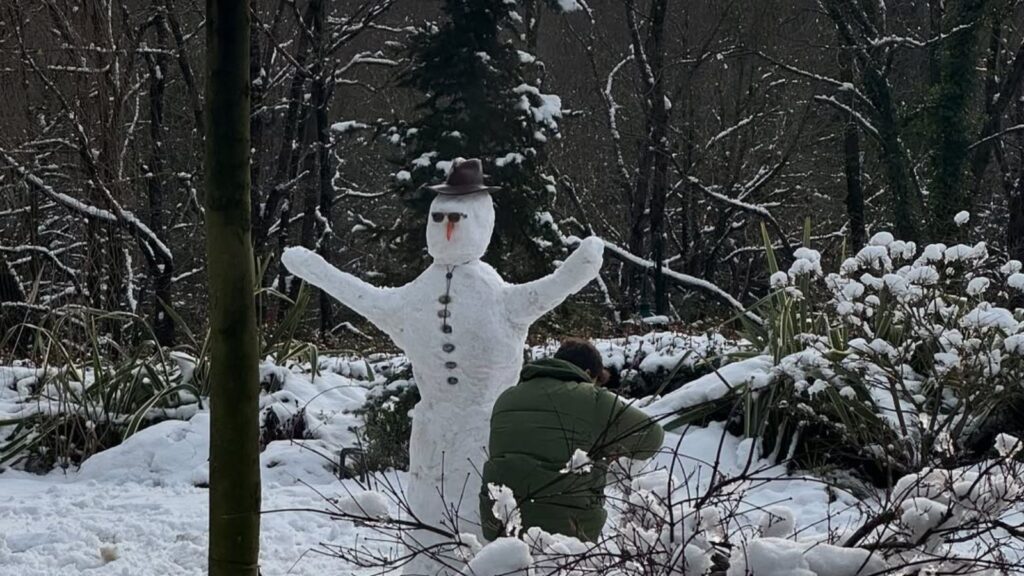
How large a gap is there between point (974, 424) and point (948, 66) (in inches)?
349

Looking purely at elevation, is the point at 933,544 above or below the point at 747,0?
below

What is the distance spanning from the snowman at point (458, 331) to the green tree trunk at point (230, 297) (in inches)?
77.4

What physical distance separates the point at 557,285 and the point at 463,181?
0.60m

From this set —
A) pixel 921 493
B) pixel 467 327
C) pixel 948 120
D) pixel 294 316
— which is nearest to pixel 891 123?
pixel 948 120

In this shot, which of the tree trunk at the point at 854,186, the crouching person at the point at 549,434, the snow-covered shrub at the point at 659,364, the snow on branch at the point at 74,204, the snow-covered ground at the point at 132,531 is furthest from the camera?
the tree trunk at the point at 854,186

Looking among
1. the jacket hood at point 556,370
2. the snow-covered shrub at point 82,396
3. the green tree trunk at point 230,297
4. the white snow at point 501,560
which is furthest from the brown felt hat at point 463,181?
the snow-covered shrub at point 82,396

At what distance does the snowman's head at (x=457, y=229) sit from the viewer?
176 inches

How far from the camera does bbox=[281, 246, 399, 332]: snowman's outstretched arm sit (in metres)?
4.54

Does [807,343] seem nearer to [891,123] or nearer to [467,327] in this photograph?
[467,327]

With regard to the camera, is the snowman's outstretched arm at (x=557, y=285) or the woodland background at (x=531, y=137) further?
the woodland background at (x=531, y=137)

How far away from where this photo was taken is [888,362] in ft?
17.8

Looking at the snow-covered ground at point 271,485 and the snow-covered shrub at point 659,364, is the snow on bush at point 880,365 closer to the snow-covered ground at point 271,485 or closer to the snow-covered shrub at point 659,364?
the snow-covered ground at point 271,485

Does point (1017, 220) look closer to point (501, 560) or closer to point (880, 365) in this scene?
point (880, 365)

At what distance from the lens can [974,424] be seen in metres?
5.70
